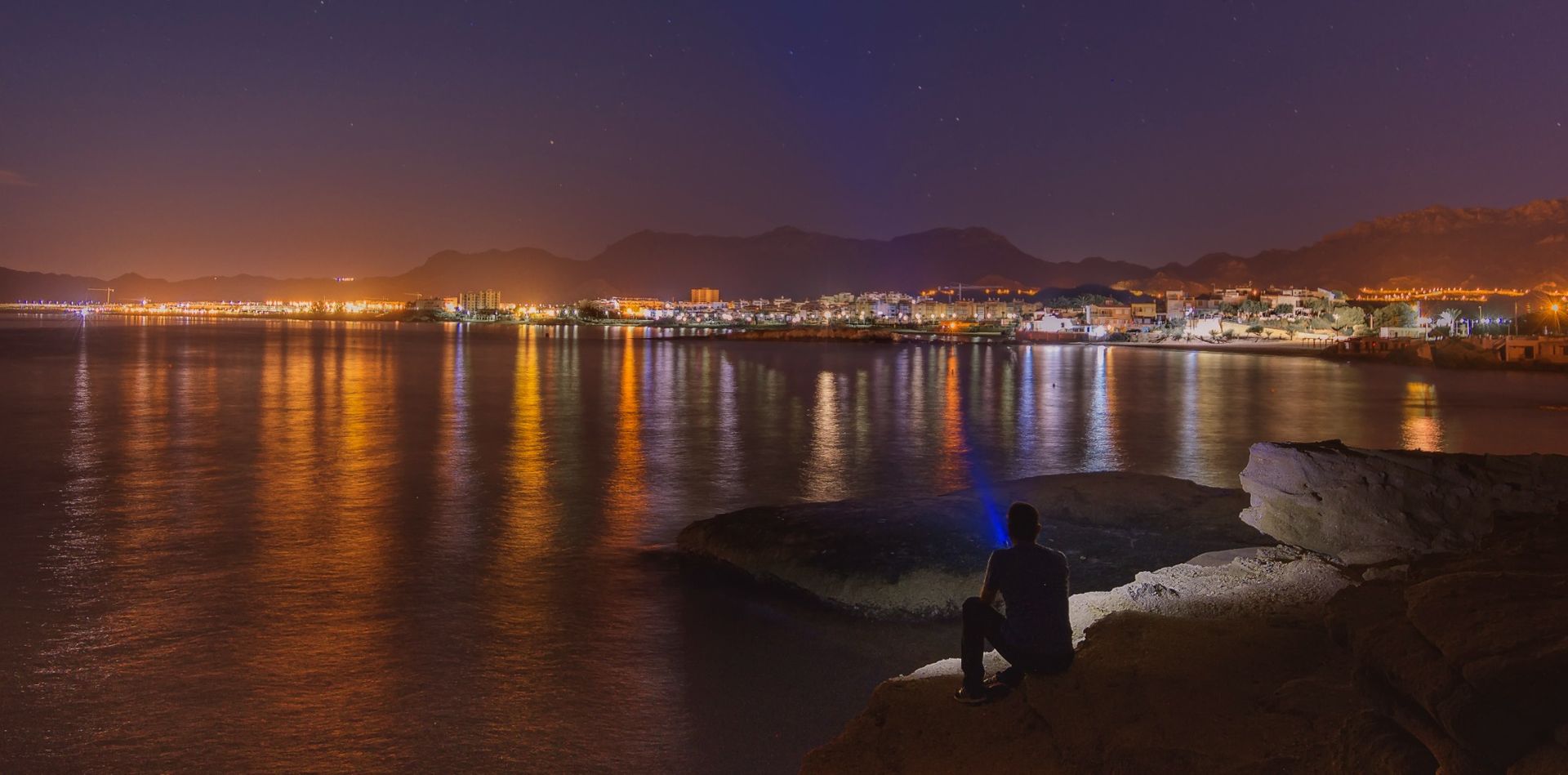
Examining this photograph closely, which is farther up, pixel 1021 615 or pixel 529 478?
pixel 1021 615

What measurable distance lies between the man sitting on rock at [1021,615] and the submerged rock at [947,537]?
2807 millimetres

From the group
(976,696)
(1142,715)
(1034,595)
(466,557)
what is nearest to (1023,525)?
(1034,595)

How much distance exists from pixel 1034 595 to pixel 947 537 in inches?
153

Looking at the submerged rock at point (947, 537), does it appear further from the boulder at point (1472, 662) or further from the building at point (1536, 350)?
the building at point (1536, 350)

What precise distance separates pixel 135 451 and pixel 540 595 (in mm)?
12487

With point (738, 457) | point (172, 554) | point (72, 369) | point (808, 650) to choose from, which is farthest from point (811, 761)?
point (72, 369)

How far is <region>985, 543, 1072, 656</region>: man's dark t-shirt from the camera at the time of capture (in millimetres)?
5379

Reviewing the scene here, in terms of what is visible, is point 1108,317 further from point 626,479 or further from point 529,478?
point 529,478

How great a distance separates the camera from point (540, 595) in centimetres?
909

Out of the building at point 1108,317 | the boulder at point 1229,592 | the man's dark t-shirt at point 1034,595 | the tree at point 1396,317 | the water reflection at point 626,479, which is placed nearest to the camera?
the man's dark t-shirt at point 1034,595

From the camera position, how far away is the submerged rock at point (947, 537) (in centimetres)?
855

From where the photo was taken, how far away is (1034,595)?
539 centimetres

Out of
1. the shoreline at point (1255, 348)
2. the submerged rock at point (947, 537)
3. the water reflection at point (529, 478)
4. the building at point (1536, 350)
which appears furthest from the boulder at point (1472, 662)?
the shoreline at point (1255, 348)

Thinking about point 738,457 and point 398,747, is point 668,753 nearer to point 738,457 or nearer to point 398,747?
point 398,747
